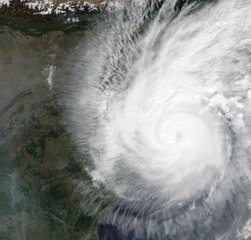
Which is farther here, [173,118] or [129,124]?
[129,124]

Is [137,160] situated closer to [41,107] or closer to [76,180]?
[76,180]

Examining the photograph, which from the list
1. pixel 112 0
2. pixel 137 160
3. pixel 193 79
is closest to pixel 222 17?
pixel 193 79

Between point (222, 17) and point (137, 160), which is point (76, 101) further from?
point (222, 17)

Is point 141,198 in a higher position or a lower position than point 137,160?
lower

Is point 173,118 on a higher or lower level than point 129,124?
lower

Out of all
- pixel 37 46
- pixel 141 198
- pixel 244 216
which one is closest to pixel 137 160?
pixel 141 198

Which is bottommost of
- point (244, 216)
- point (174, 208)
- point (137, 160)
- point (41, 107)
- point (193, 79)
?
point (244, 216)

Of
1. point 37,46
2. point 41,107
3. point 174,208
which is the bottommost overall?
point 174,208
